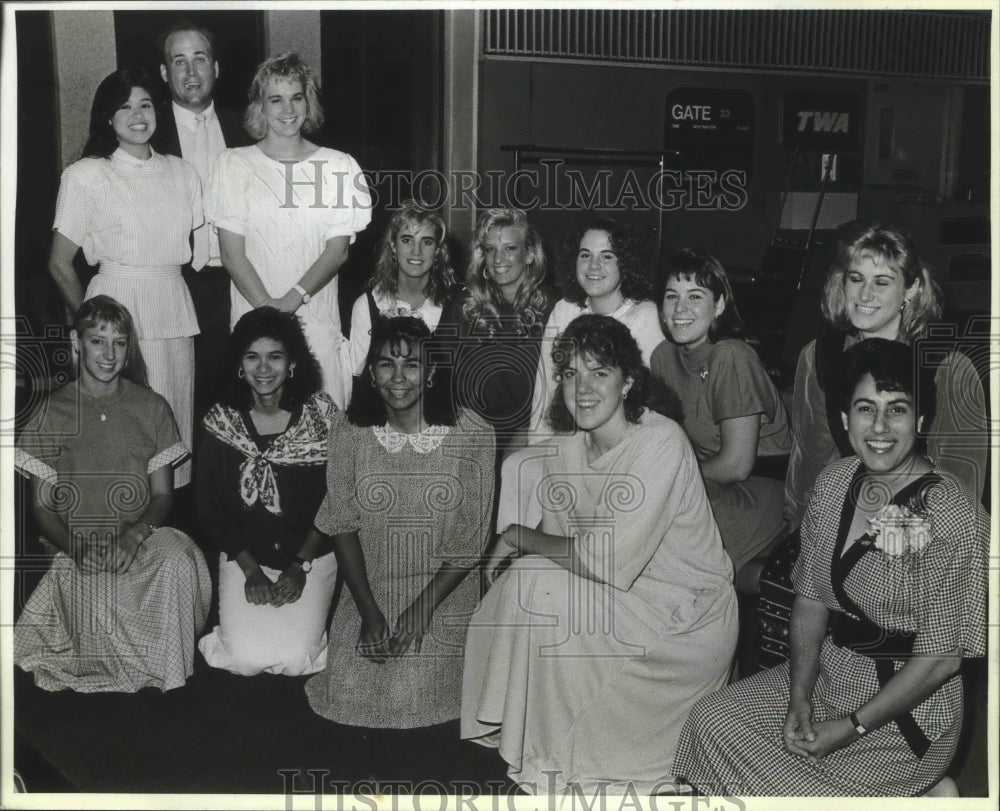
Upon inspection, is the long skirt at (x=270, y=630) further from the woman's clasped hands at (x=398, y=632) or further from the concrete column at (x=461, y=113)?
the concrete column at (x=461, y=113)

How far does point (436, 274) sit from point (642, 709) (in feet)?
3.93

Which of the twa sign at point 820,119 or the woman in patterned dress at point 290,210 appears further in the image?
the twa sign at point 820,119

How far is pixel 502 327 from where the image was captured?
9.64ft

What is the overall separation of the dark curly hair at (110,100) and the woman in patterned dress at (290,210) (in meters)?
0.24

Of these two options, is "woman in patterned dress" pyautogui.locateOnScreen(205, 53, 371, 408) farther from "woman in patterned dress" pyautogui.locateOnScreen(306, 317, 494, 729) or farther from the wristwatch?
the wristwatch

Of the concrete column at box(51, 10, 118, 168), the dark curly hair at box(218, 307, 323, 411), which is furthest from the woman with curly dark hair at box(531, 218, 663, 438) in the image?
the concrete column at box(51, 10, 118, 168)

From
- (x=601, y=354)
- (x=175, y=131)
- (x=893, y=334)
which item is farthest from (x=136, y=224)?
(x=893, y=334)

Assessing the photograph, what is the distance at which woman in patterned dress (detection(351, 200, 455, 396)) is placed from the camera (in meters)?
2.91

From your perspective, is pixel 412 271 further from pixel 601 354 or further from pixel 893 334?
pixel 893 334

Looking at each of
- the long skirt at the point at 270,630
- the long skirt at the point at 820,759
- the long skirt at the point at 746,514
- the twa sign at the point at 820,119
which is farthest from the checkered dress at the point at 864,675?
the long skirt at the point at 270,630

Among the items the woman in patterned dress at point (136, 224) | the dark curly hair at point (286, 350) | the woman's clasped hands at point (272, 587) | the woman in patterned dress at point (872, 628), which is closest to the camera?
the woman in patterned dress at point (872, 628)

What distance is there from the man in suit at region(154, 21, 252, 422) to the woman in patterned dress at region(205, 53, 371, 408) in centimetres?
3

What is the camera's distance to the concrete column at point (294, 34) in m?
2.80

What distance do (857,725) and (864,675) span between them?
4.8 inches
